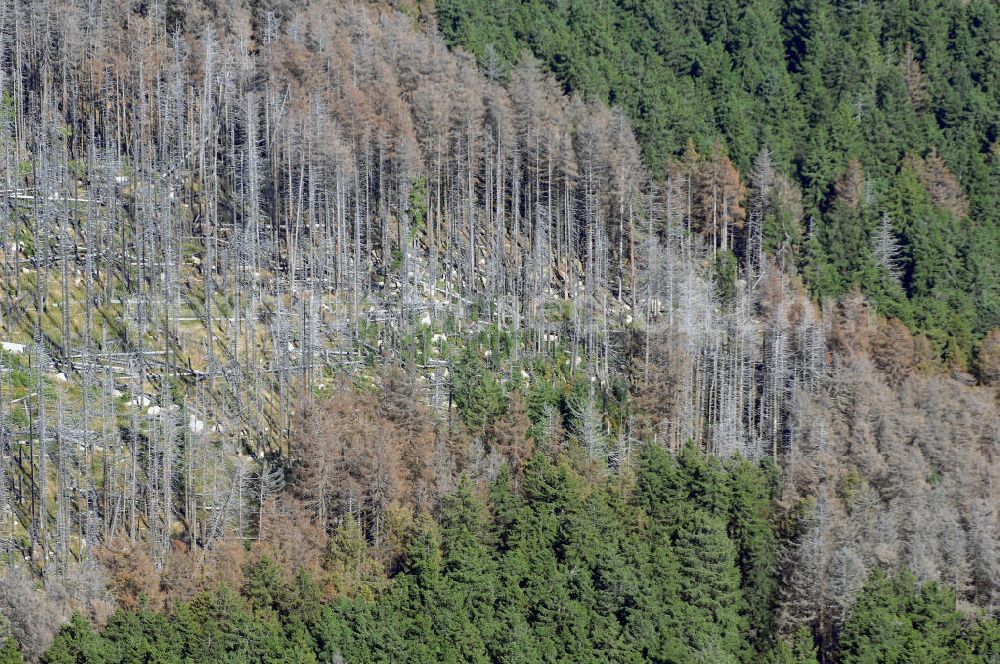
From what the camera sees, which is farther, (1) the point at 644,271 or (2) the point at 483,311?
(1) the point at 644,271

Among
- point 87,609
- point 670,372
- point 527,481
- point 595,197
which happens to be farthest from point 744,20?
point 87,609

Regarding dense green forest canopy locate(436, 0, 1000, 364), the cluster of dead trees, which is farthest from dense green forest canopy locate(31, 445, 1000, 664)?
dense green forest canopy locate(436, 0, 1000, 364)

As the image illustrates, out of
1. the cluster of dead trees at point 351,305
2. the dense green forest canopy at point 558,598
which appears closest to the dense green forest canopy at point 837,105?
the cluster of dead trees at point 351,305

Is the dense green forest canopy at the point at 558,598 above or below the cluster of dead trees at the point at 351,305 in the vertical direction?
below

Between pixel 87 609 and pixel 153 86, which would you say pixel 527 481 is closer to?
Answer: pixel 87 609

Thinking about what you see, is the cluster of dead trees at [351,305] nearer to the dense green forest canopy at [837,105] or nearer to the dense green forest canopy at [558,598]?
the dense green forest canopy at [558,598]

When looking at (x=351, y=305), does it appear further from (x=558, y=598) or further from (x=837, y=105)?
(x=837, y=105)

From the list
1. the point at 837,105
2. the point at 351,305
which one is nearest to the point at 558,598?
the point at 351,305

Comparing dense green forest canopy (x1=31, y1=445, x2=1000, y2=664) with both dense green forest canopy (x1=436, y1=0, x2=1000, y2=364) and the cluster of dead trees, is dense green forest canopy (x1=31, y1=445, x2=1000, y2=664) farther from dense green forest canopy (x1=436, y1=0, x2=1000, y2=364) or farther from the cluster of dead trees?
dense green forest canopy (x1=436, y1=0, x2=1000, y2=364)
